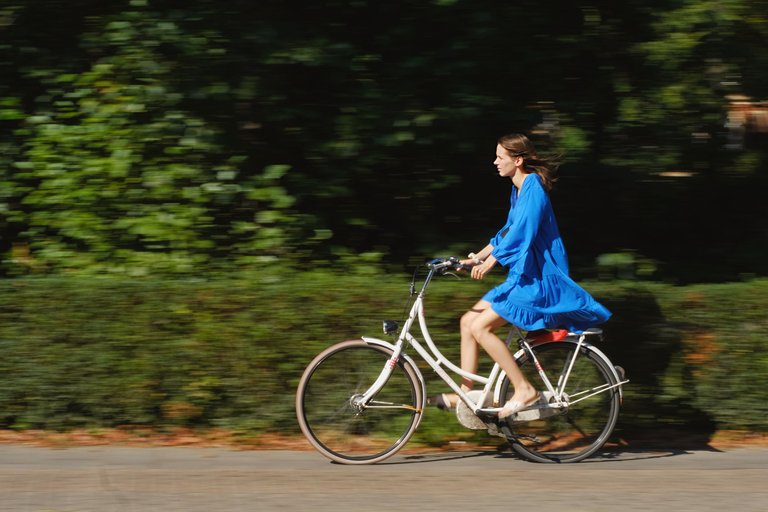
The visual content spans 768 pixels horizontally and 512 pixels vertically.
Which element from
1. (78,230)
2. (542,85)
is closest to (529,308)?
(542,85)

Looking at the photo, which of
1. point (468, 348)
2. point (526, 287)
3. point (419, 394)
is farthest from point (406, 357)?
point (526, 287)

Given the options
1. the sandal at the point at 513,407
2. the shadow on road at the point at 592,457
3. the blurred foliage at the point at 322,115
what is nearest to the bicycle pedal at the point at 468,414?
the sandal at the point at 513,407

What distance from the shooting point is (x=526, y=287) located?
5.91 metres

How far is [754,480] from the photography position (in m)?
5.80

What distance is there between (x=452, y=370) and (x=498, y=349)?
371 millimetres

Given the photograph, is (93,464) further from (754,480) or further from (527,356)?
(754,480)

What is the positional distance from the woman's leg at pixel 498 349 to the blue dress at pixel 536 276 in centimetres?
8

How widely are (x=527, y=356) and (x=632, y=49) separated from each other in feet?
8.38

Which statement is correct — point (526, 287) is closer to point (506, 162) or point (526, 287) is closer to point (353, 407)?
Result: point (506, 162)

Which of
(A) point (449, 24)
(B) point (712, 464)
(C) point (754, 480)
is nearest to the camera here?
(C) point (754, 480)

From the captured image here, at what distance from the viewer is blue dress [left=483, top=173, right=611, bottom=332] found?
19.1ft

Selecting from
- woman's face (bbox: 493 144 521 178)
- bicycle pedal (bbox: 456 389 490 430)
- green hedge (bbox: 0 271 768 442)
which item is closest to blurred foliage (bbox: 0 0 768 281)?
green hedge (bbox: 0 271 768 442)

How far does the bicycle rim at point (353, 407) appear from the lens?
6.05 m

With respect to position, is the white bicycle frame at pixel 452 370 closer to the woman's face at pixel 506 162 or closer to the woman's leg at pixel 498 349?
the woman's leg at pixel 498 349
